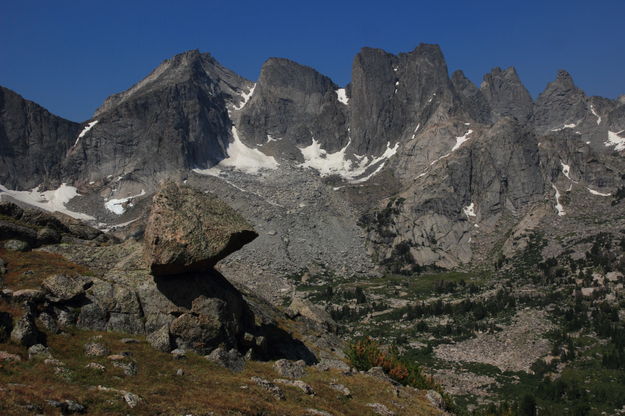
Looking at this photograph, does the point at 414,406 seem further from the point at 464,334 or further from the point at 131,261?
the point at 464,334

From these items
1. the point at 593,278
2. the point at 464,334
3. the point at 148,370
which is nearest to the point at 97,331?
the point at 148,370

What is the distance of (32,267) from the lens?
34875 mm

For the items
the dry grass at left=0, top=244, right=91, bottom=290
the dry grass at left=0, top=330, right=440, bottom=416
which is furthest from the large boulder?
the dry grass at left=0, top=244, right=91, bottom=290

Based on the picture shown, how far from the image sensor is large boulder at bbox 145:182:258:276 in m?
34.0

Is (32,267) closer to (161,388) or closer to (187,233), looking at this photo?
(187,233)

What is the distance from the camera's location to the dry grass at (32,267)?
32.8 metres

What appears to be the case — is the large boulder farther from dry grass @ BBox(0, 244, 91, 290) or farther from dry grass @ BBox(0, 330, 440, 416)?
dry grass @ BBox(0, 244, 91, 290)

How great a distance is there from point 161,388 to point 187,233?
1159 centimetres

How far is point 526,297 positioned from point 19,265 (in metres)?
160

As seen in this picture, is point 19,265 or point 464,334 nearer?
point 19,265

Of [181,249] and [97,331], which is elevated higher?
[181,249]

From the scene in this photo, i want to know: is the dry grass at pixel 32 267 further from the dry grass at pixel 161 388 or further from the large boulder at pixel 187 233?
the large boulder at pixel 187 233

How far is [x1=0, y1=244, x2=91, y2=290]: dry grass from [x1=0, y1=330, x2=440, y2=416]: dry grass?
227 inches

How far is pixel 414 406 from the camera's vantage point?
3391 centimetres
